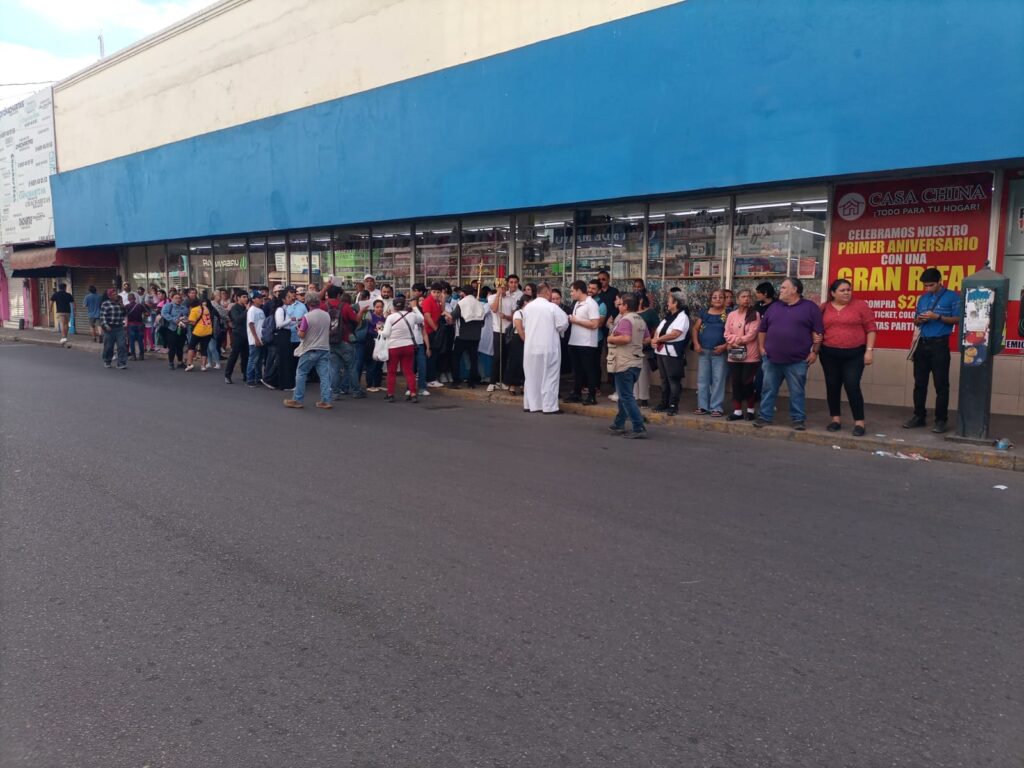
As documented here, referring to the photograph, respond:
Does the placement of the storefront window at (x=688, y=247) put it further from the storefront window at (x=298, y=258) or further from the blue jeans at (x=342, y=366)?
the storefront window at (x=298, y=258)

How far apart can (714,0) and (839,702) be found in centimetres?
1052

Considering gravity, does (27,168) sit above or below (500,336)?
above

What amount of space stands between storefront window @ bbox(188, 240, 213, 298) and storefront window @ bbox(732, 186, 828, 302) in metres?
18.1

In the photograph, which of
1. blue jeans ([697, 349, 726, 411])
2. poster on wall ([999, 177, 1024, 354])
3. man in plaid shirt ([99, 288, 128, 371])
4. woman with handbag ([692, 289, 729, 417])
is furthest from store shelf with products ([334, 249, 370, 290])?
poster on wall ([999, 177, 1024, 354])

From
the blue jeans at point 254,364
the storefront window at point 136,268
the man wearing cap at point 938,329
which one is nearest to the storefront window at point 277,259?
the blue jeans at point 254,364

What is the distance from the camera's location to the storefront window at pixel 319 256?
20.4 meters

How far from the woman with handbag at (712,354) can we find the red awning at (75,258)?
26.1m

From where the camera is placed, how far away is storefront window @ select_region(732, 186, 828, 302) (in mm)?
11469

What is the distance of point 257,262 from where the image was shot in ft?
75.2

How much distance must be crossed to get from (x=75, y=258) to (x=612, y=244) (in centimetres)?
2355

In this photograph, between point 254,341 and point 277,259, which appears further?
point 277,259

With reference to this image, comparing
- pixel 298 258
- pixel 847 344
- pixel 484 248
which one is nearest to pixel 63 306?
pixel 298 258

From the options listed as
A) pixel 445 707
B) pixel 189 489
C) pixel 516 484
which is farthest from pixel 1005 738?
pixel 189 489

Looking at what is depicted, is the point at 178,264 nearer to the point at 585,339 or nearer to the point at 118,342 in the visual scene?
the point at 118,342
